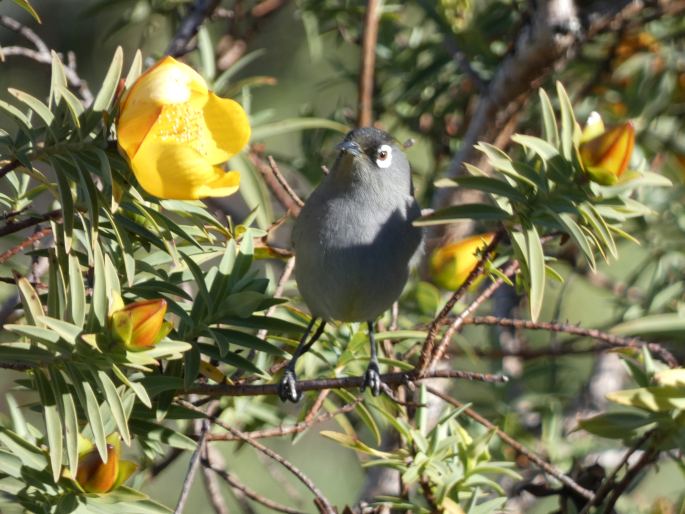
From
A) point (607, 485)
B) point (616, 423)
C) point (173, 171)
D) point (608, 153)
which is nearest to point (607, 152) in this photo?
point (608, 153)

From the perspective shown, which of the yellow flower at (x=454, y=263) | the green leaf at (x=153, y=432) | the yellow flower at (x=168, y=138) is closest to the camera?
the yellow flower at (x=168, y=138)

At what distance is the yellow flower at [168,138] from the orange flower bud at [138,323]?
223 millimetres

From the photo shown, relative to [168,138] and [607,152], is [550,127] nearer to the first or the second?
[607,152]

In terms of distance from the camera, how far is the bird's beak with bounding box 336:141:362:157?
3059 mm

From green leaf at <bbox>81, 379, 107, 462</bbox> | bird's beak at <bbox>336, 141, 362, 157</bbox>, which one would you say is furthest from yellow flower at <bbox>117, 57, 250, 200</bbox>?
bird's beak at <bbox>336, 141, 362, 157</bbox>

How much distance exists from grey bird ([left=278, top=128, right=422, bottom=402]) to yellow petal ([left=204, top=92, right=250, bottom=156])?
26.1 inches

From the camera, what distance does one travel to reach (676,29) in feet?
14.4

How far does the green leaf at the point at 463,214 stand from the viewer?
6.79 feet

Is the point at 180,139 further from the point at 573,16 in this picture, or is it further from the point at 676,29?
the point at 676,29

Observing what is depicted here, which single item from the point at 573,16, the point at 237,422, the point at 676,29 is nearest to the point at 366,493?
the point at 237,422

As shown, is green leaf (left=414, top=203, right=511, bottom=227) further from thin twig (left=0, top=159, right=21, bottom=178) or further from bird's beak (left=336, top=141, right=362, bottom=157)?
bird's beak (left=336, top=141, right=362, bottom=157)

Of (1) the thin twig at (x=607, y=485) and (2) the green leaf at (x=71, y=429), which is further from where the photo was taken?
(1) the thin twig at (x=607, y=485)

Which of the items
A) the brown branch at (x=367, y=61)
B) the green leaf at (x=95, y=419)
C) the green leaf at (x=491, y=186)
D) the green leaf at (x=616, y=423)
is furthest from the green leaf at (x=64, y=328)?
the brown branch at (x=367, y=61)

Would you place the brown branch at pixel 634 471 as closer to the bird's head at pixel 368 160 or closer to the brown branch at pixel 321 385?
the brown branch at pixel 321 385
